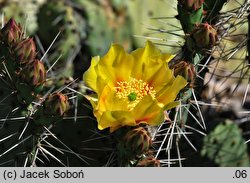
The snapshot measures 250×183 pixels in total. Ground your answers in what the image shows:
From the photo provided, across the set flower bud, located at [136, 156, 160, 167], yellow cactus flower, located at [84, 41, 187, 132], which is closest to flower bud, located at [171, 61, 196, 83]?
yellow cactus flower, located at [84, 41, 187, 132]

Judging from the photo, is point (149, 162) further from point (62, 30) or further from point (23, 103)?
point (62, 30)

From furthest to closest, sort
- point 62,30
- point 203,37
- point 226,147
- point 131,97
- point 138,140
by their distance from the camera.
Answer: point 62,30 < point 226,147 < point 203,37 < point 131,97 < point 138,140

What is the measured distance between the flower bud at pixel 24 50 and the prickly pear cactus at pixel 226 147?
0.84m

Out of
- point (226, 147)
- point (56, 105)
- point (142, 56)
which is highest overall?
point (142, 56)

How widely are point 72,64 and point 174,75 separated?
1594 mm

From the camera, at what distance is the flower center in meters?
2.09

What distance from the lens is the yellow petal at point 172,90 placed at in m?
2.10

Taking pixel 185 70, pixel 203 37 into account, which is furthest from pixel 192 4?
pixel 185 70

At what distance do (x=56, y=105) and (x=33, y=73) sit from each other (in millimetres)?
122

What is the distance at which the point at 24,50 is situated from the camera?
2168 millimetres

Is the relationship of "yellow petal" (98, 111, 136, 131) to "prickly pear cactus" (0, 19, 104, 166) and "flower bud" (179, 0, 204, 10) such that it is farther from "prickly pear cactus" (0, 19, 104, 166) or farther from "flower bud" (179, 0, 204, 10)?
"flower bud" (179, 0, 204, 10)

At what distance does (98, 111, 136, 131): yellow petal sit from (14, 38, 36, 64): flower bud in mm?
343

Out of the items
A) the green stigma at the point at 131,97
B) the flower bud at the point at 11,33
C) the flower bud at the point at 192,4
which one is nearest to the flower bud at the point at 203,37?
the flower bud at the point at 192,4
